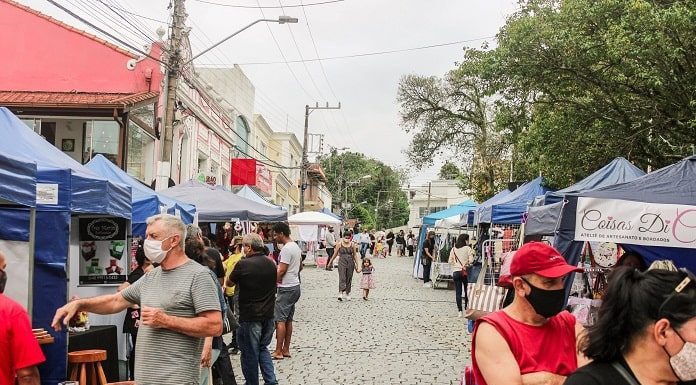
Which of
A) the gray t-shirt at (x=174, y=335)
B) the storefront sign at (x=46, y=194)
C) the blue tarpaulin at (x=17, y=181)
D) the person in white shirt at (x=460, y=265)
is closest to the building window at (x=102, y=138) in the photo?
the person in white shirt at (x=460, y=265)

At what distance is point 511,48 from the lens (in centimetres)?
1627

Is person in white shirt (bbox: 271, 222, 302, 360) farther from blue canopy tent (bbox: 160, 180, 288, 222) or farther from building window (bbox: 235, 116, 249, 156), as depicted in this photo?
building window (bbox: 235, 116, 249, 156)

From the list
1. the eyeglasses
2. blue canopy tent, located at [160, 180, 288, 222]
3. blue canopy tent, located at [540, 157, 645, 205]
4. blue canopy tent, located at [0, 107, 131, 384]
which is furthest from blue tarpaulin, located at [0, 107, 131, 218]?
blue canopy tent, located at [160, 180, 288, 222]

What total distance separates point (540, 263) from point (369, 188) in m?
101

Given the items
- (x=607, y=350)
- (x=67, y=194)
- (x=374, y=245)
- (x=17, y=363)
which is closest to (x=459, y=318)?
(x=67, y=194)

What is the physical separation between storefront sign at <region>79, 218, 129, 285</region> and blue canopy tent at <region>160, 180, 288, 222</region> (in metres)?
6.03

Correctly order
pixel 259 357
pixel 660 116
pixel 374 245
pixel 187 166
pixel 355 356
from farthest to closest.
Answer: pixel 374 245 → pixel 187 166 → pixel 660 116 → pixel 355 356 → pixel 259 357

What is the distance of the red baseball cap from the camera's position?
3.41 m

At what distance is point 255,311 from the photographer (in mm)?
8125

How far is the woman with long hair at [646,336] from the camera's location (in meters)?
2.25

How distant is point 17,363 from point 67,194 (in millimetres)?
2147

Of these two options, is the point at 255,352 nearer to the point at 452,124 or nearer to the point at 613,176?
the point at 613,176

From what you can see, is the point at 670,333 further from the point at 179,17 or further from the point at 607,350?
the point at 179,17

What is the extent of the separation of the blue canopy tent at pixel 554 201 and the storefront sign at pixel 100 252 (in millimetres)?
5202
